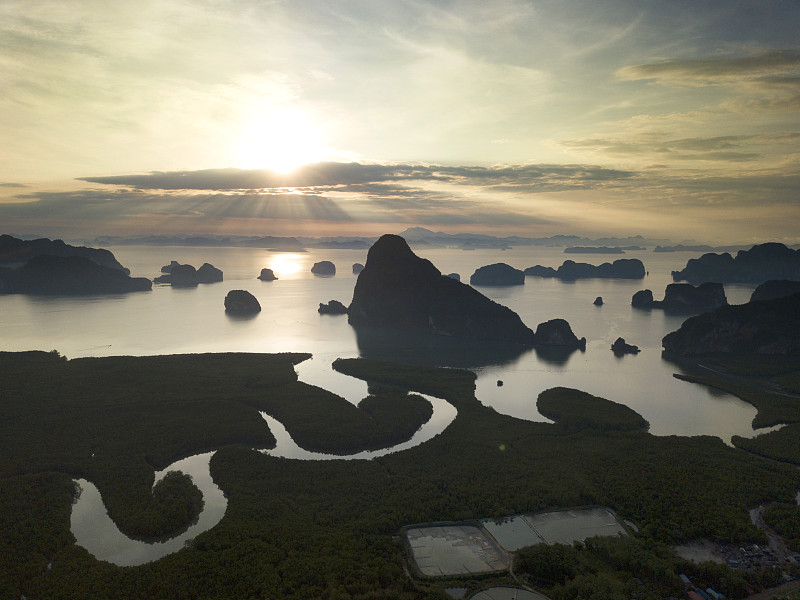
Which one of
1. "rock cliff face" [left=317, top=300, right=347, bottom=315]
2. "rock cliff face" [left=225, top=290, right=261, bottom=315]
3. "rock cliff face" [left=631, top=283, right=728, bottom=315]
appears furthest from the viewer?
"rock cliff face" [left=631, top=283, right=728, bottom=315]

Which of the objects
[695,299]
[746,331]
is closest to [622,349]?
[746,331]

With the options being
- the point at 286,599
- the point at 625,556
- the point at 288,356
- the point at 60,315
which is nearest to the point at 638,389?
the point at 625,556

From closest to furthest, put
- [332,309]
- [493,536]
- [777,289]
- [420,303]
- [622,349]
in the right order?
[493,536] → [622,349] → [420,303] → [777,289] → [332,309]

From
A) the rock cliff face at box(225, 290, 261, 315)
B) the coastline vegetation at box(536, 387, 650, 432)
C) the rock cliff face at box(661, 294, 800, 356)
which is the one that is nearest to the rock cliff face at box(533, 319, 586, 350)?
the rock cliff face at box(661, 294, 800, 356)

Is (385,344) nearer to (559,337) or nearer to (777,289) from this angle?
(559,337)

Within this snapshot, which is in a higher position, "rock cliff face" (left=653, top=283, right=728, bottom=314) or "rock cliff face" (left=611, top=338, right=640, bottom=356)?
"rock cliff face" (left=653, top=283, right=728, bottom=314)

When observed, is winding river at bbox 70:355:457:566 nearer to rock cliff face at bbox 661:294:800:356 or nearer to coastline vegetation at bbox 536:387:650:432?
coastline vegetation at bbox 536:387:650:432

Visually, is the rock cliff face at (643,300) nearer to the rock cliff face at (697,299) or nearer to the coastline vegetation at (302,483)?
the rock cliff face at (697,299)
